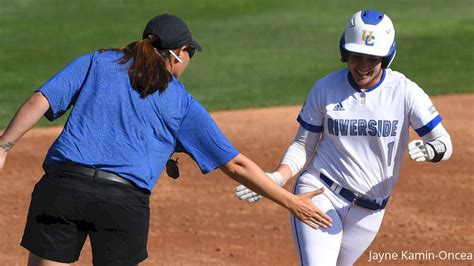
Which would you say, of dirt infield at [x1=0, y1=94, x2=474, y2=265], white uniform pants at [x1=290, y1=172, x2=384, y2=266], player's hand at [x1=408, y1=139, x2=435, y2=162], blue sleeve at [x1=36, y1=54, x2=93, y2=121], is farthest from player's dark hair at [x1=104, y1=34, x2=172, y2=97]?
dirt infield at [x1=0, y1=94, x2=474, y2=265]

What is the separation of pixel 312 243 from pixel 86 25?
1577 cm

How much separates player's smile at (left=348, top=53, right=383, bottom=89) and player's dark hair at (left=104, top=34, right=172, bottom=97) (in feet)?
5.06

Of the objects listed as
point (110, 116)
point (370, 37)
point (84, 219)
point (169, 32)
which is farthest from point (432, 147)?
point (84, 219)

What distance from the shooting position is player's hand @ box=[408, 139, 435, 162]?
6883 mm

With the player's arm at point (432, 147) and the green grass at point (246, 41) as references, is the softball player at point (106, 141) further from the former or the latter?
the green grass at point (246, 41)

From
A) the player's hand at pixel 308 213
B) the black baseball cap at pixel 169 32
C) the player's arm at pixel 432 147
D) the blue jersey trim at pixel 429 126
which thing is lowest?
the player's arm at pixel 432 147

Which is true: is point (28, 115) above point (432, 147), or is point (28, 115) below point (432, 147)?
above

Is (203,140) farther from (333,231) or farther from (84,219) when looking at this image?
(333,231)

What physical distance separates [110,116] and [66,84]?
297 mm

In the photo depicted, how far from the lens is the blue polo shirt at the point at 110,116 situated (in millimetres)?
5867

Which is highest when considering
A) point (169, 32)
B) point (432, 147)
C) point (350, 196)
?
point (169, 32)

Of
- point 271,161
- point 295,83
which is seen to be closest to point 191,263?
point 271,161

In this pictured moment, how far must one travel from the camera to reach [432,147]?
275 inches

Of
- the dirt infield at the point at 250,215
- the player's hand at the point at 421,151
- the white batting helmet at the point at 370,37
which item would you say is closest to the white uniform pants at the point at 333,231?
the player's hand at the point at 421,151
